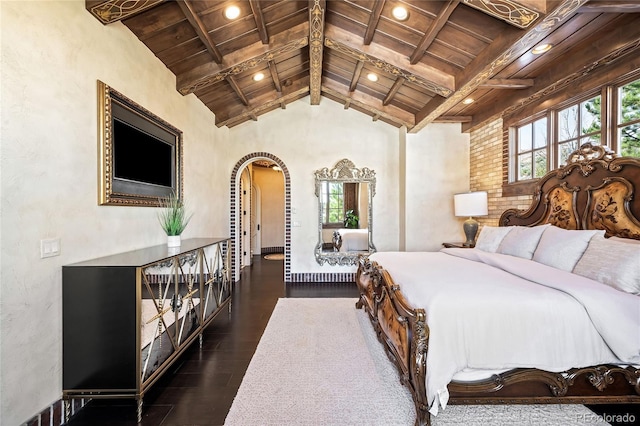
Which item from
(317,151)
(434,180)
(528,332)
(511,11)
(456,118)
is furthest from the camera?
(317,151)

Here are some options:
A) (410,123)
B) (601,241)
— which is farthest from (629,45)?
(410,123)

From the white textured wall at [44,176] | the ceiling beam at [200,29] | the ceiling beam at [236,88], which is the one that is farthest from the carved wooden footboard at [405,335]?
the ceiling beam at [236,88]

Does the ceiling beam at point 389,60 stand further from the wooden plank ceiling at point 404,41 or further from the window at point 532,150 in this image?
the window at point 532,150

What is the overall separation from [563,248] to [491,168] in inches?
93.6

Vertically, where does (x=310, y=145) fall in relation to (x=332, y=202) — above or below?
above

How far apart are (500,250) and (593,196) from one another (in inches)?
39.6

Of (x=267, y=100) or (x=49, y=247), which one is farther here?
(x=267, y=100)

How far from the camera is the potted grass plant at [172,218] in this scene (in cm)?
302

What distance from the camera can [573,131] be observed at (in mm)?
3352

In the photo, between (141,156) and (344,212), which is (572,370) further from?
(344,212)

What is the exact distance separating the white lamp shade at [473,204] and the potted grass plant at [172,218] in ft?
13.3

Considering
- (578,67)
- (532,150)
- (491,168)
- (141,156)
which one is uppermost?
(578,67)

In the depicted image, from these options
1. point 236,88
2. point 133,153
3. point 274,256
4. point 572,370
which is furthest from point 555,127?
point 274,256

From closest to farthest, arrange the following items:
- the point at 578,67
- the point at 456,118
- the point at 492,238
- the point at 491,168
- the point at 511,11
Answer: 1. the point at 511,11
2. the point at 578,67
3. the point at 492,238
4. the point at 491,168
5. the point at 456,118
